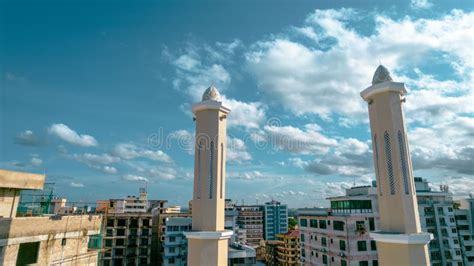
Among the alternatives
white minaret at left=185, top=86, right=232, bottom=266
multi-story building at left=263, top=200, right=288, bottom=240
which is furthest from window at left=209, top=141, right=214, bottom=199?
multi-story building at left=263, top=200, right=288, bottom=240

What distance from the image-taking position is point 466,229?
3038cm

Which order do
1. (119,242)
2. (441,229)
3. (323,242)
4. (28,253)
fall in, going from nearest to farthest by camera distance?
(28,253)
(323,242)
(441,229)
(119,242)

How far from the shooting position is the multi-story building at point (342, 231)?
2114cm

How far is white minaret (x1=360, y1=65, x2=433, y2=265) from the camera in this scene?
433cm

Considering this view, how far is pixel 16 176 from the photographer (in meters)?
7.65

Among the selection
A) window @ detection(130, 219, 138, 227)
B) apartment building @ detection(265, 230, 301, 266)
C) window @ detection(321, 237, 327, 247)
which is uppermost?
window @ detection(130, 219, 138, 227)

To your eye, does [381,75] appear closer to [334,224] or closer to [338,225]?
[338,225]

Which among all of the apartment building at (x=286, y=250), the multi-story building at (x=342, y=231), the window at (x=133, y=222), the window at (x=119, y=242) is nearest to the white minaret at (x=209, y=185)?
the multi-story building at (x=342, y=231)

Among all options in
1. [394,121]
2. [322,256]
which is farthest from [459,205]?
[394,121]

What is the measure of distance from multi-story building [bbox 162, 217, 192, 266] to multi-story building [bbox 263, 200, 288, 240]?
1660 inches

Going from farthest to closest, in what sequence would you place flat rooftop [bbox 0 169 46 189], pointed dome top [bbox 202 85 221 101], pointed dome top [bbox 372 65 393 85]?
flat rooftop [bbox 0 169 46 189]
pointed dome top [bbox 202 85 221 101]
pointed dome top [bbox 372 65 393 85]

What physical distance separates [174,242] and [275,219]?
44.9 meters

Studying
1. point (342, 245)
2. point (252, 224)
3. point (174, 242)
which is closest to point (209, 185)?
point (342, 245)

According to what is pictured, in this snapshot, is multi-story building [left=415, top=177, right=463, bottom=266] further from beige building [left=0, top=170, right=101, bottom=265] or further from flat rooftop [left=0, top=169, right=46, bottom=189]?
flat rooftop [left=0, top=169, right=46, bottom=189]
